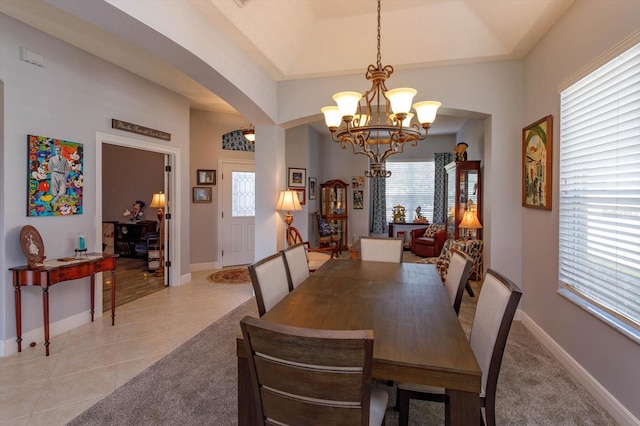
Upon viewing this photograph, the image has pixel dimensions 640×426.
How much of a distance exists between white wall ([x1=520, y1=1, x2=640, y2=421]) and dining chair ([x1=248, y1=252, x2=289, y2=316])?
6.92 ft

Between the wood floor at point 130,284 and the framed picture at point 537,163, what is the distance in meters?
4.98

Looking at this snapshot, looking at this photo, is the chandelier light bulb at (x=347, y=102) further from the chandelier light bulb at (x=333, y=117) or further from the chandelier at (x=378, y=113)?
the chandelier light bulb at (x=333, y=117)

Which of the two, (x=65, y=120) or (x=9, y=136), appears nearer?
(x=9, y=136)

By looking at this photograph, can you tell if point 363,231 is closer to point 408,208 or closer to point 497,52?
point 408,208

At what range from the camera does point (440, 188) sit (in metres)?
8.04

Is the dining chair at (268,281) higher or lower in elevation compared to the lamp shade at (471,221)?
lower

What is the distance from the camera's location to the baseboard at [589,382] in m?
1.88

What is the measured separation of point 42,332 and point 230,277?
2652 millimetres

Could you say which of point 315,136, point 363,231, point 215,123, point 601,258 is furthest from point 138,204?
point 601,258

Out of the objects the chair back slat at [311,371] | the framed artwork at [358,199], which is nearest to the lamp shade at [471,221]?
the framed artwork at [358,199]

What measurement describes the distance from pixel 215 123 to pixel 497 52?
15.4 feet

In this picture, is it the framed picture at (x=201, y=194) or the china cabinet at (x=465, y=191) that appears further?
the framed picture at (x=201, y=194)

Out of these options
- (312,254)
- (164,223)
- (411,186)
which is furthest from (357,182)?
(164,223)

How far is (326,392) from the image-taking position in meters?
1.00
